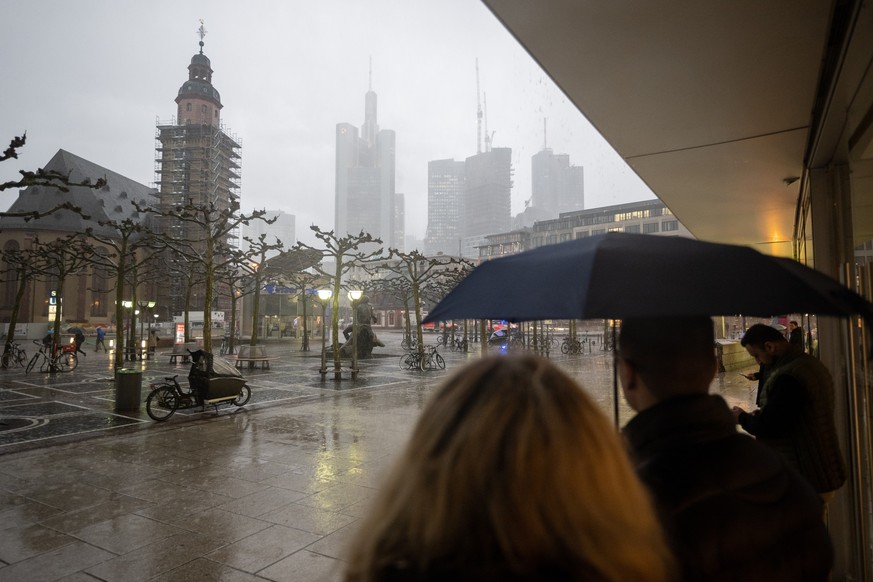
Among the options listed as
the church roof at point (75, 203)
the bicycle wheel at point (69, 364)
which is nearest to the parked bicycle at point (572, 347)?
the bicycle wheel at point (69, 364)

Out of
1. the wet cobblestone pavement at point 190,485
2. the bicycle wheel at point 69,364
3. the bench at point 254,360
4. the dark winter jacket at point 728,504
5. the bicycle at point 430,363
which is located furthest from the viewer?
the bicycle at point 430,363

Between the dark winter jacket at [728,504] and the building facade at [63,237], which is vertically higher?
the building facade at [63,237]

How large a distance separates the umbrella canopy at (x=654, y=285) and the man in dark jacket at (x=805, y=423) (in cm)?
144

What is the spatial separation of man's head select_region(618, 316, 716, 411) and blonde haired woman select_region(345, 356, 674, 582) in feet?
2.48

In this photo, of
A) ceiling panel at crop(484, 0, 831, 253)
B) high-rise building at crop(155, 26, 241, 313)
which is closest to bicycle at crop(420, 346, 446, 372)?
ceiling panel at crop(484, 0, 831, 253)

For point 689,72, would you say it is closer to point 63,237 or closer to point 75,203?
point 75,203

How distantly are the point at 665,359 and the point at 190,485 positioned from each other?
6.74 m

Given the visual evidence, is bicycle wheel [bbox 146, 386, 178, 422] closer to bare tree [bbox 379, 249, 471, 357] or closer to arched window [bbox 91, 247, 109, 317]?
bare tree [bbox 379, 249, 471, 357]

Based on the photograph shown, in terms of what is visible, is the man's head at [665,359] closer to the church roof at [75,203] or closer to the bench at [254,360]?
the bench at [254,360]

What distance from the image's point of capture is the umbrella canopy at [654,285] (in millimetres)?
1768

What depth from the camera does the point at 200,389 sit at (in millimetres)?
11773

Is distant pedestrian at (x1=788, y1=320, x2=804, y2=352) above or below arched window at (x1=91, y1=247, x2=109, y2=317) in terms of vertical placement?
below

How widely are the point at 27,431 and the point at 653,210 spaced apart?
76.8 meters

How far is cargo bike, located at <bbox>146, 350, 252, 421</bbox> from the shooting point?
1130 cm
